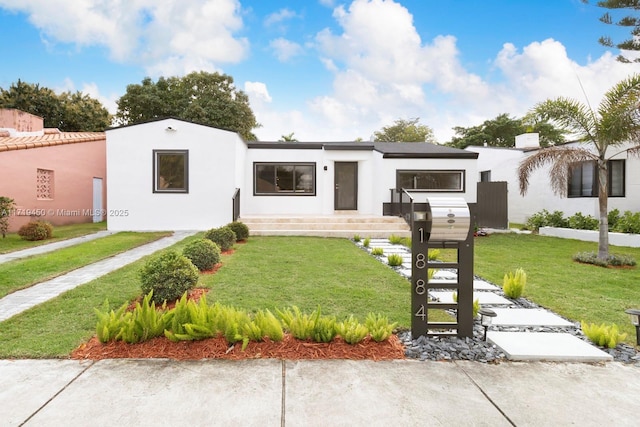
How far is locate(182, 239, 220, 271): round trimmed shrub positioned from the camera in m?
5.36

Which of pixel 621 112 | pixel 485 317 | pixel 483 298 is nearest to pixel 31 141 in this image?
pixel 483 298

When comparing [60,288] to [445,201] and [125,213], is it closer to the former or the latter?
[445,201]

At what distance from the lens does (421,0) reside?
1217 centimetres

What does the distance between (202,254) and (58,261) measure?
305 cm

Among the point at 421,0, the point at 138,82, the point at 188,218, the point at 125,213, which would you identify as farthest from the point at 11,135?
the point at 421,0

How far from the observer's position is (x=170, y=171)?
1117 centimetres

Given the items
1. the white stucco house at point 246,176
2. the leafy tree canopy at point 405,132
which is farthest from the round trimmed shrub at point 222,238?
the leafy tree canopy at point 405,132

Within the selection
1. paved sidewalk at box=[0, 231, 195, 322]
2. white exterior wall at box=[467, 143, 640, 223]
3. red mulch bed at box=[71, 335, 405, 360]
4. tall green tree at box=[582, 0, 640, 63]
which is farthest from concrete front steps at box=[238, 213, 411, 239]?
tall green tree at box=[582, 0, 640, 63]

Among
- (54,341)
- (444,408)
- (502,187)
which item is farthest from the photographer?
(502,187)

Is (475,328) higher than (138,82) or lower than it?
lower

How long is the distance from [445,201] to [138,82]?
89.4 feet

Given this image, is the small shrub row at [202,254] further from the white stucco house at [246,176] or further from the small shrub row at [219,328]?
the white stucco house at [246,176]

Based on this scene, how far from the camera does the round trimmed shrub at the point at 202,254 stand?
17.6ft

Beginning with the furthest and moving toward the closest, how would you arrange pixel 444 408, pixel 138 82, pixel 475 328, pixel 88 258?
pixel 138 82 < pixel 88 258 < pixel 475 328 < pixel 444 408
